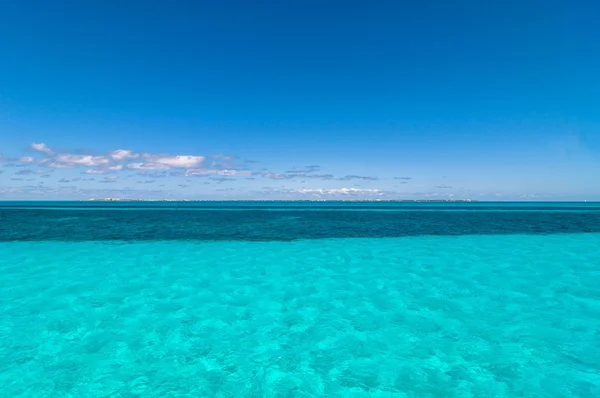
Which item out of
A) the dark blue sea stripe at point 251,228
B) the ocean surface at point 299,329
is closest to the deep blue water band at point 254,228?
the dark blue sea stripe at point 251,228

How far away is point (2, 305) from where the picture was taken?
9.58 metres

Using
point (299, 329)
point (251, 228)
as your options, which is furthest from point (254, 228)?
point (299, 329)

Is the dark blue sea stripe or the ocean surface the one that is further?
the dark blue sea stripe

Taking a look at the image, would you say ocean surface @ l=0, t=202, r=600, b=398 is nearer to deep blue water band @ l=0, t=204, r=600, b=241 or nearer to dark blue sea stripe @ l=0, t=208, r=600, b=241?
dark blue sea stripe @ l=0, t=208, r=600, b=241

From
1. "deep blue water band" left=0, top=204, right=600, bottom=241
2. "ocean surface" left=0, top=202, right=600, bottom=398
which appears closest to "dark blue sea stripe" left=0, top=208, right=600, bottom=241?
"deep blue water band" left=0, top=204, right=600, bottom=241

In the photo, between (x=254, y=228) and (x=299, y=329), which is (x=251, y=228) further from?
(x=299, y=329)

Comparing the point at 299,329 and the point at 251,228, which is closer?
the point at 299,329

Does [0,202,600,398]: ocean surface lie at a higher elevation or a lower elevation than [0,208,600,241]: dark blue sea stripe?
lower

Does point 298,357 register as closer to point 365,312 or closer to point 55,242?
point 365,312

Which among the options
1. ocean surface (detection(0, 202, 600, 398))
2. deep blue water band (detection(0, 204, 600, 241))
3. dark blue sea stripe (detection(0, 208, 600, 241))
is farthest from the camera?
deep blue water band (detection(0, 204, 600, 241))

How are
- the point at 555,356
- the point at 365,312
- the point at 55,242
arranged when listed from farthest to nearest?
the point at 55,242, the point at 365,312, the point at 555,356

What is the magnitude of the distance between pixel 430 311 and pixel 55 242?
26.2 m

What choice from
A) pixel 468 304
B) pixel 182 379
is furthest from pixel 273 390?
pixel 468 304

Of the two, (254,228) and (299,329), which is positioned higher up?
(254,228)
